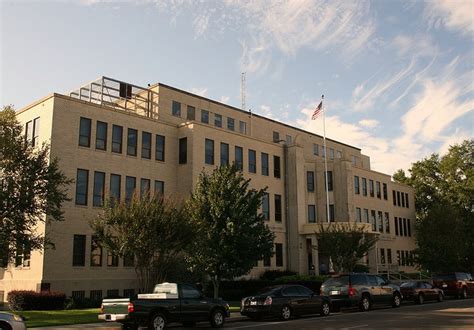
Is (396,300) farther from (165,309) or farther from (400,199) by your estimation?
(400,199)

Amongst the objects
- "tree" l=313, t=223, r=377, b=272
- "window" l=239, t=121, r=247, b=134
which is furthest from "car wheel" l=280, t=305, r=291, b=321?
"window" l=239, t=121, r=247, b=134

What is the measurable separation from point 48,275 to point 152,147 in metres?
12.2

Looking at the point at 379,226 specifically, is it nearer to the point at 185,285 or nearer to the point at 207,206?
the point at 207,206

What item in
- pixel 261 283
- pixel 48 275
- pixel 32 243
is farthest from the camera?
pixel 261 283

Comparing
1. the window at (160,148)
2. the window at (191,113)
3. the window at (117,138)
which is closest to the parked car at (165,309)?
the window at (117,138)

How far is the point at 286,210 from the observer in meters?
46.4

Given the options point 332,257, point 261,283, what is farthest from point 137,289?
point 332,257

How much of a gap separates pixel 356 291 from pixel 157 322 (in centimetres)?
1151

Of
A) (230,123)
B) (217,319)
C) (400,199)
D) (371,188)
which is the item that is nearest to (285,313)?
(217,319)

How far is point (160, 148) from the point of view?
38.4 m

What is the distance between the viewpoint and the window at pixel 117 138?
35312 mm

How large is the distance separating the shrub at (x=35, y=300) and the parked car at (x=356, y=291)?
14627 mm

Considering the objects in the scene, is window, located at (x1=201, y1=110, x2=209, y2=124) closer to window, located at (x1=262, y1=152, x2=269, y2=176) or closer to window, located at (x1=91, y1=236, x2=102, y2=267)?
window, located at (x1=262, y1=152, x2=269, y2=176)

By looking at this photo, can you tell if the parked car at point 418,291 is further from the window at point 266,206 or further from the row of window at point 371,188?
the row of window at point 371,188
